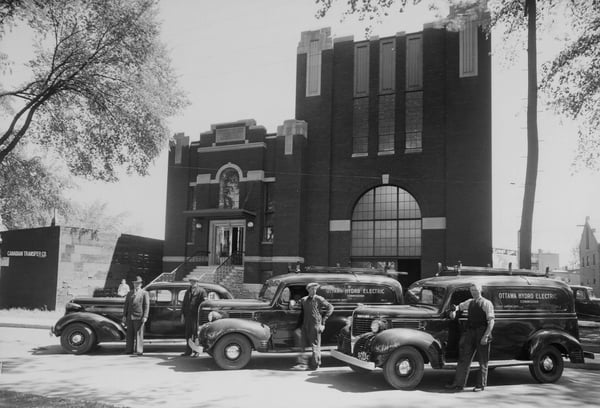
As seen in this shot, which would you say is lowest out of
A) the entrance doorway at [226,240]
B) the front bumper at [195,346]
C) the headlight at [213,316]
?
the front bumper at [195,346]

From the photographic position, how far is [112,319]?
13141 mm

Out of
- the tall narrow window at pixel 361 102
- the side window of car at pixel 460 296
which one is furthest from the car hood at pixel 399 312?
the tall narrow window at pixel 361 102

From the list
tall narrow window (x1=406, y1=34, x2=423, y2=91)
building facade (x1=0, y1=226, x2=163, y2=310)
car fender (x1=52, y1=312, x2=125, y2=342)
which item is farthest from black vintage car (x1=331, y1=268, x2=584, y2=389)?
building facade (x1=0, y1=226, x2=163, y2=310)

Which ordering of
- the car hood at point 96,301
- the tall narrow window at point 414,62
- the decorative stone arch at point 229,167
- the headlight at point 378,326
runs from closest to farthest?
1. the headlight at point 378,326
2. the car hood at point 96,301
3. the tall narrow window at point 414,62
4. the decorative stone arch at point 229,167

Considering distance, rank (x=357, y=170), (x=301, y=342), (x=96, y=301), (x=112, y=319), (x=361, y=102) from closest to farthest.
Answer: (x=301, y=342) → (x=112, y=319) → (x=96, y=301) → (x=357, y=170) → (x=361, y=102)

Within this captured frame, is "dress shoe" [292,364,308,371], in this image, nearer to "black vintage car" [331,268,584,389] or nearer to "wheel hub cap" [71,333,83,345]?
"black vintage car" [331,268,584,389]

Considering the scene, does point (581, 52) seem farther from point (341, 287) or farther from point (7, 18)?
point (7, 18)

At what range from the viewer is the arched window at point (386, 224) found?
2583 cm

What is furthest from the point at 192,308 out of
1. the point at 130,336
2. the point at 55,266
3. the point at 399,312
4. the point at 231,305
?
the point at 55,266

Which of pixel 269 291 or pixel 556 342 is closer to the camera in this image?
pixel 556 342

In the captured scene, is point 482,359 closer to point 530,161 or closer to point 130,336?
point 130,336

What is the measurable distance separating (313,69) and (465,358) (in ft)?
72.3

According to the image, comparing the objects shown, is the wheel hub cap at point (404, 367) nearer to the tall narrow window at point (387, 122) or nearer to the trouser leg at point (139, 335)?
the trouser leg at point (139, 335)

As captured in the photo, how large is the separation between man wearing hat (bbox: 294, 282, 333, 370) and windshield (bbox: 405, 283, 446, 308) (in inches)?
68.5
